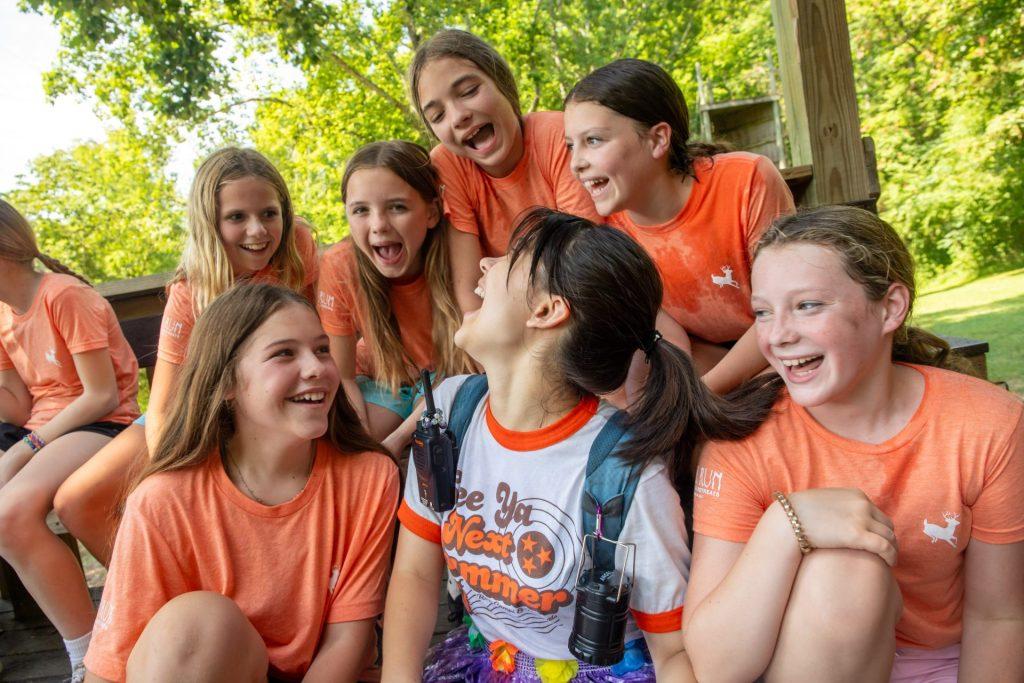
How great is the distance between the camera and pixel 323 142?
12.8 meters

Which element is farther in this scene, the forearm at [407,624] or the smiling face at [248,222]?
the smiling face at [248,222]

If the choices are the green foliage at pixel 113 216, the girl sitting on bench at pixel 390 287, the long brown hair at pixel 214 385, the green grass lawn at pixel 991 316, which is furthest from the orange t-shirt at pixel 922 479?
the green foliage at pixel 113 216

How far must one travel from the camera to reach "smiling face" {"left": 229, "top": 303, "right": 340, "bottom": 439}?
6.08ft

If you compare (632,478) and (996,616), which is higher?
(632,478)

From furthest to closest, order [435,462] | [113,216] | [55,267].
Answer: [113,216], [55,267], [435,462]

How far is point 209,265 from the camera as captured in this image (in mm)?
2678

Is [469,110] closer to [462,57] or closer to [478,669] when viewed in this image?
[462,57]

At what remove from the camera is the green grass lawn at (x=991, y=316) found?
6.98 metres

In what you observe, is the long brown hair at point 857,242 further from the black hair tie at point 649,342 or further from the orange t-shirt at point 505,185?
the orange t-shirt at point 505,185

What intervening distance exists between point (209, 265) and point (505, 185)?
3.27ft

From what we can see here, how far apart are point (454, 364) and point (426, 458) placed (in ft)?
3.09

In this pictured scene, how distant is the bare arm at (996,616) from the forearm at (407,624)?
102cm

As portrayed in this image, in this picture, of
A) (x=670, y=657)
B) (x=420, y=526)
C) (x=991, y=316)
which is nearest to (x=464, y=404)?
(x=420, y=526)

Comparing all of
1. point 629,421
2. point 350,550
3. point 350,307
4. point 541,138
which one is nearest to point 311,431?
point 350,550
